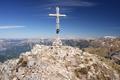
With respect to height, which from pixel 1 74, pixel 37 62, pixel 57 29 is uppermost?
pixel 57 29

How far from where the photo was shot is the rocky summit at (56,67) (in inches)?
1882

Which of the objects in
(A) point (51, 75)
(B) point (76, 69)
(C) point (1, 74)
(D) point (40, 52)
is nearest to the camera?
(A) point (51, 75)

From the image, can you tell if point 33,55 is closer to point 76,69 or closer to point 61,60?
point 61,60

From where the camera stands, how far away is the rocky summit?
1882 inches

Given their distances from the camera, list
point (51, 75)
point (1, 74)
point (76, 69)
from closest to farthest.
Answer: point (51, 75), point (76, 69), point (1, 74)

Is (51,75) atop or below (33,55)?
below

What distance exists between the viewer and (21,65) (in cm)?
5328

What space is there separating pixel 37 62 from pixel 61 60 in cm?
561

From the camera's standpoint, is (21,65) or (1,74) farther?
(1,74)

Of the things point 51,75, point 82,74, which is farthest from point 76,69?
point 51,75

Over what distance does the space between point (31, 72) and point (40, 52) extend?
7387 mm

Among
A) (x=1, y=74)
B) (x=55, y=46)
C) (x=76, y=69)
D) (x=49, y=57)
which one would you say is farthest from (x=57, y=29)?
(x=1, y=74)

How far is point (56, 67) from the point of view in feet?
162

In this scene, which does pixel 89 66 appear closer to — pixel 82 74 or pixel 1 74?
pixel 82 74
